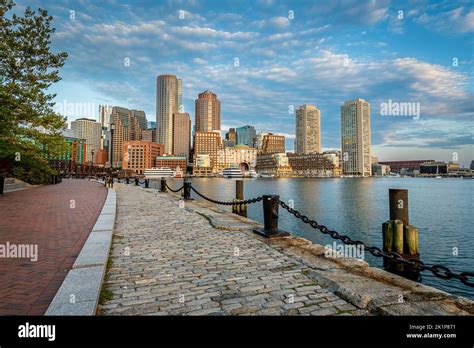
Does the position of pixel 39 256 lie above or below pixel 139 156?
below

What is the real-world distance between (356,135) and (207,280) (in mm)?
203358

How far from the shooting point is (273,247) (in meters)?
6.43

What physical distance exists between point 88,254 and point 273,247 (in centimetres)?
370

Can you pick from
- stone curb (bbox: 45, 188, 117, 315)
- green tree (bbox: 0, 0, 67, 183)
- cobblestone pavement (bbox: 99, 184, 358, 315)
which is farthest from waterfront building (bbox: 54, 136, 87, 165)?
stone curb (bbox: 45, 188, 117, 315)

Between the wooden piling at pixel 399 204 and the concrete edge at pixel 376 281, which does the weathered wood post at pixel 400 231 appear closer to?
the wooden piling at pixel 399 204

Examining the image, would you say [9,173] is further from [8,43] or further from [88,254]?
[88,254]

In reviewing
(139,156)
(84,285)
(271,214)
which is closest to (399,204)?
(271,214)

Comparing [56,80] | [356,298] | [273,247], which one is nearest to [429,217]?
[273,247]

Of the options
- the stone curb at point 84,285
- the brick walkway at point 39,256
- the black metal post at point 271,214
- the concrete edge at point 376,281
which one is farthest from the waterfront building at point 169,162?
the concrete edge at point 376,281

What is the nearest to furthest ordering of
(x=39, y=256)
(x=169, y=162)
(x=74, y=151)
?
→ (x=39, y=256), (x=74, y=151), (x=169, y=162)

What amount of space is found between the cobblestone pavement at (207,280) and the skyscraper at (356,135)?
631ft

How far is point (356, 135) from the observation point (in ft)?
622

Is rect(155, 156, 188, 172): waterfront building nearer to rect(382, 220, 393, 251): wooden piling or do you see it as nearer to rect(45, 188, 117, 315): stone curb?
rect(382, 220, 393, 251): wooden piling

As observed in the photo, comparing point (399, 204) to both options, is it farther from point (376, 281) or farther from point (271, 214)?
point (376, 281)
